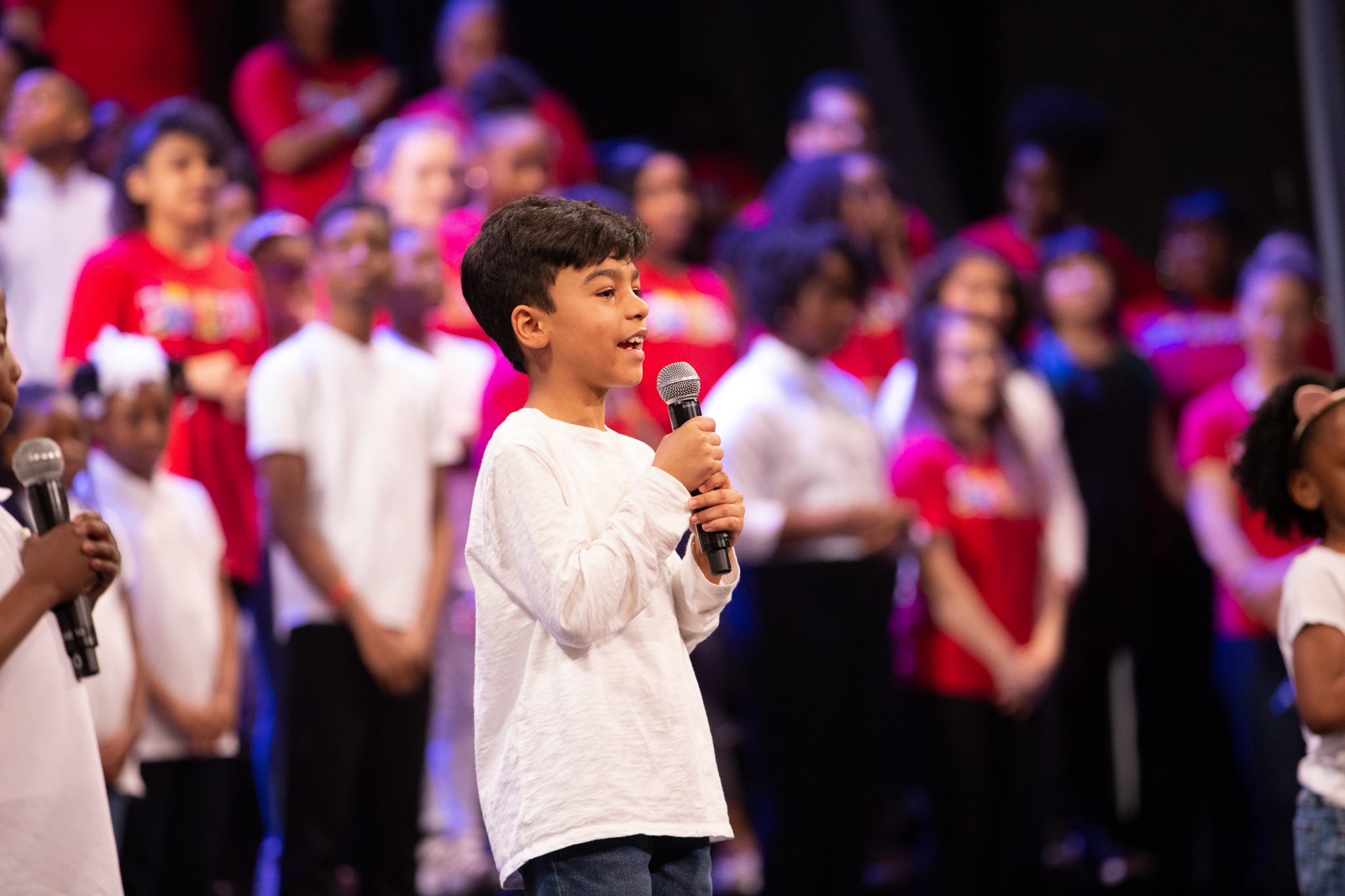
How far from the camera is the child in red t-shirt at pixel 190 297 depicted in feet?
12.2

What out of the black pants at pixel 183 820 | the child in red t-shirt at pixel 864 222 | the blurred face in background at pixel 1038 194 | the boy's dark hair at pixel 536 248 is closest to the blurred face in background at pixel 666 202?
the child in red t-shirt at pixel 864 222

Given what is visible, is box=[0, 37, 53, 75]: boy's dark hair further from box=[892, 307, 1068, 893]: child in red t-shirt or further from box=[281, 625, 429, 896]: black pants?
box=[892, 307, 1068, 893]: child in red t-shirt

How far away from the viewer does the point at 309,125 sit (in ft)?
16.4

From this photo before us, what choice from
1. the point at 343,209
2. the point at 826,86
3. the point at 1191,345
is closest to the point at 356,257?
the point at 343,209

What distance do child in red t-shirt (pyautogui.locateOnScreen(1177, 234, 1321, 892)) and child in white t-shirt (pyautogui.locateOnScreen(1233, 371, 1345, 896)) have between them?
1.22 meters

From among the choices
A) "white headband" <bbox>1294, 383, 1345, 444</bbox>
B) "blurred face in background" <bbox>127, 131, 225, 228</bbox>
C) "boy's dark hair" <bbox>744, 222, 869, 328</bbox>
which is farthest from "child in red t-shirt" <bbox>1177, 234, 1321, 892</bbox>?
"blurred face in background" <bbox>127, 131, 225, 228</bbox>

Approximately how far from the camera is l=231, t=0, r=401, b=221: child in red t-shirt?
4938 millimetres

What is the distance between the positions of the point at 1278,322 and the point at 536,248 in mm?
3343

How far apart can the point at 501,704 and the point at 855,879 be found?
87.2 inches

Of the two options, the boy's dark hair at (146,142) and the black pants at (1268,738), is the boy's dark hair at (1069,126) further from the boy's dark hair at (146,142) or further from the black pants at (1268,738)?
the boy's dark hair at (146,142)

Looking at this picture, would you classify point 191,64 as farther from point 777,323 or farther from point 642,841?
point 642,841

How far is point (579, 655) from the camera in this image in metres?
1.87

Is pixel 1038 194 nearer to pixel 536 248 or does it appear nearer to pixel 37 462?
pixel 536 248

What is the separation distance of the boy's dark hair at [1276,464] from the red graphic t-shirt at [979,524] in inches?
57.0
